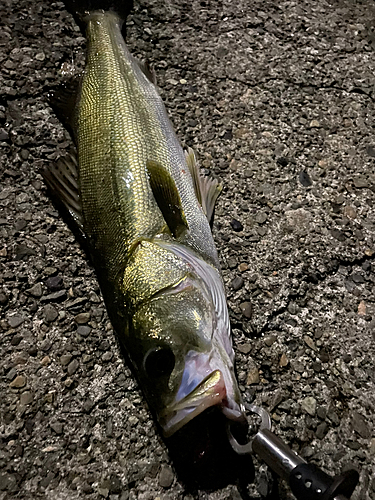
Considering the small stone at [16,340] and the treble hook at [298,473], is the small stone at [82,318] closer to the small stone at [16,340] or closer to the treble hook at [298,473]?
the small stone at [16,340]

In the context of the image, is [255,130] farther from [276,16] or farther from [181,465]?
[181,465]

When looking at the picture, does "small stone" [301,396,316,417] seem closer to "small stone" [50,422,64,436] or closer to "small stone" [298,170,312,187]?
"small stone" [50,422,64,436]

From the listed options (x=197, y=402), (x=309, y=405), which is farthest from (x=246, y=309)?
(x=197, y=402)

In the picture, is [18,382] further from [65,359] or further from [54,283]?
[54,283]

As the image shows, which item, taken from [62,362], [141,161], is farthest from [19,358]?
[141,161]

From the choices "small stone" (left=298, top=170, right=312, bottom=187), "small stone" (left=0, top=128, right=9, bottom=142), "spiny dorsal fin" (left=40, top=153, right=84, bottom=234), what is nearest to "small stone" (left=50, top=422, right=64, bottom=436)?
"spiny dorsal fin" (left=40, top=153, right=84, bottom=234)

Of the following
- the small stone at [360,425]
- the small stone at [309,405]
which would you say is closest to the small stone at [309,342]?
the small stone at [309,405]
